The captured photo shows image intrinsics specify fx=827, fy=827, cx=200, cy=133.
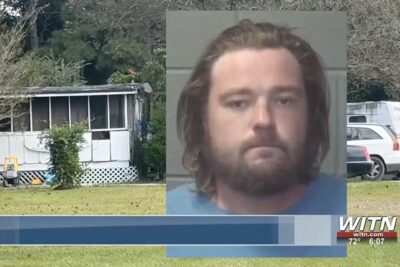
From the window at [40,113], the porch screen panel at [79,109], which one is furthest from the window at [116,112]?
the window at [40,113]

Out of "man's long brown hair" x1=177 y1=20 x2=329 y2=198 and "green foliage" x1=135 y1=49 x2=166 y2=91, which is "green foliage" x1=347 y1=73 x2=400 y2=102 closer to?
"green foliage" x1=135 y1=49 x2=166 y2=91

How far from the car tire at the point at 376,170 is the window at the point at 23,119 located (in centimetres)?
956

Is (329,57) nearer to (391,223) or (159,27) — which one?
(391,223)

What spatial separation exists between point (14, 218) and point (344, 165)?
159 inches

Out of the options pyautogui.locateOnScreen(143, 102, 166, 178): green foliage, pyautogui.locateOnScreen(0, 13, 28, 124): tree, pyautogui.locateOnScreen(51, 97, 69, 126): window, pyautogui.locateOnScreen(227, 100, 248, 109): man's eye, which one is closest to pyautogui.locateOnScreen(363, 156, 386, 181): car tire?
pyautogui.locateOnScreen(143, 102, 166, 178): green foliage

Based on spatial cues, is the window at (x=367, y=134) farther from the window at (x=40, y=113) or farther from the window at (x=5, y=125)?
the window at (x=5, y=125)

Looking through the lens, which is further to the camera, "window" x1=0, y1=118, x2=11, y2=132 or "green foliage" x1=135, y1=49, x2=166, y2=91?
"green foliage" x1=135, y1=49, x2=166, y2=91

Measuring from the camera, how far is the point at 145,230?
9.99 meters

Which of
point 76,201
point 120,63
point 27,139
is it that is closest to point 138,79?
point 120,63

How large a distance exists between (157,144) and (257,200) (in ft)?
37.5

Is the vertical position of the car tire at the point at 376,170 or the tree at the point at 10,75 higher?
the tree at the point at 10,75

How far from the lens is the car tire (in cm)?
2094

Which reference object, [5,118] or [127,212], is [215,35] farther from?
[5,118]

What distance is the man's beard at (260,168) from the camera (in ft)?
32.2
